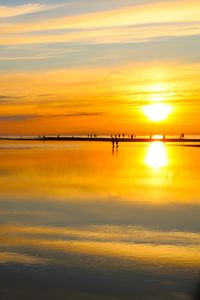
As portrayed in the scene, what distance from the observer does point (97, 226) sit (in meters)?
19.8

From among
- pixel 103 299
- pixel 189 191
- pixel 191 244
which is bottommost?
pixel 103 299

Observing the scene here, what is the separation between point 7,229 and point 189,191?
14148mm

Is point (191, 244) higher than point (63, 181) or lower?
lower

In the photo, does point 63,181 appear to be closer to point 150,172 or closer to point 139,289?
point 150,172

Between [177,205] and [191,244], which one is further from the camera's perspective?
[177,205]

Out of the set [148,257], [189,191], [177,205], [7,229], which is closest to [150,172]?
[189,191]

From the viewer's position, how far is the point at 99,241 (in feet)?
55.9

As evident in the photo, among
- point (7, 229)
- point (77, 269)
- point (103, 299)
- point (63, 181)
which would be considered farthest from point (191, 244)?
point (63, 181)

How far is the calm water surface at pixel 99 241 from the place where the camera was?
41.5ft

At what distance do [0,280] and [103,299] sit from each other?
9.01 feet

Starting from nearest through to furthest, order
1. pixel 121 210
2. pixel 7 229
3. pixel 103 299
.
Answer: pixel 103 299 < pixel 7 229 < pixel 121 210

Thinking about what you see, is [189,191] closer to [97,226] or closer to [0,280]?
A: [97,226]

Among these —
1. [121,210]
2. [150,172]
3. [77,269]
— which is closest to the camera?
[77,269]

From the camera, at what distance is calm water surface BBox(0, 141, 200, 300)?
12656 mm
